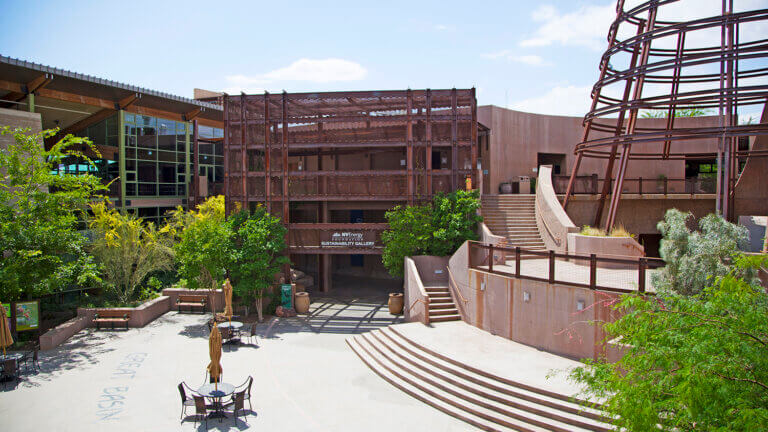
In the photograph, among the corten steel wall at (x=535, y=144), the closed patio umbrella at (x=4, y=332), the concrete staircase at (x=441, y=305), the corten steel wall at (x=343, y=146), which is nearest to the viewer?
the closed patio umbrella at (x=4, y=332)

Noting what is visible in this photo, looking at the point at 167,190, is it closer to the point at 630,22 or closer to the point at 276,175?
the point at 276,175

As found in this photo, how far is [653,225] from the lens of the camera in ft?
73.8

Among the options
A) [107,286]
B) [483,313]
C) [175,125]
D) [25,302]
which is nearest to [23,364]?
[25,302]

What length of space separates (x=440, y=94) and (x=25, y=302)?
65.2ft

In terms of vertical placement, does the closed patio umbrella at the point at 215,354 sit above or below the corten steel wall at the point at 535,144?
below

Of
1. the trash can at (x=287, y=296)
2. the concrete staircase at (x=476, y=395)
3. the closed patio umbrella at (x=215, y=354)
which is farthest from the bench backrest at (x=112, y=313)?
the concrete staircase at (x=476, y=395)

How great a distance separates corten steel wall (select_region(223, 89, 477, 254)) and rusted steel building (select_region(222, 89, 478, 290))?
5cm

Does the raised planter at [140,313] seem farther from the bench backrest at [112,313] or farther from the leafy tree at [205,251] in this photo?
the leafy tree at [205,251]

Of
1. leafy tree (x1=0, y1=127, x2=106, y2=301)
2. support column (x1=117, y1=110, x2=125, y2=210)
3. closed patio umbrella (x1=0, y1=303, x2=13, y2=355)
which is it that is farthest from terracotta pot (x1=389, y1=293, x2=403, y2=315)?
support column (x1=117, y1=110, x2=125, y2=210)

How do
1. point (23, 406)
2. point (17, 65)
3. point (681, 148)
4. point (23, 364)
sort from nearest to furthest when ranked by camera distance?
point (23, 406), point (23, 364), point (17, 65), point (681, 148)

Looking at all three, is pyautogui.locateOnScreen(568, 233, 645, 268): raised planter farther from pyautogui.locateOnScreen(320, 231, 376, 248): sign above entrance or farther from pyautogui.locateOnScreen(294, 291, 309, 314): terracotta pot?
pyautogui.locateOnScreen(294, 291, 309, 314): terracotta pot

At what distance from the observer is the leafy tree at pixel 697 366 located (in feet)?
18.9

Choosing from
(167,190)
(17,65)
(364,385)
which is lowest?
(364,385)

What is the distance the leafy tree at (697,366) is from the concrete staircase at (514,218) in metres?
13.9
